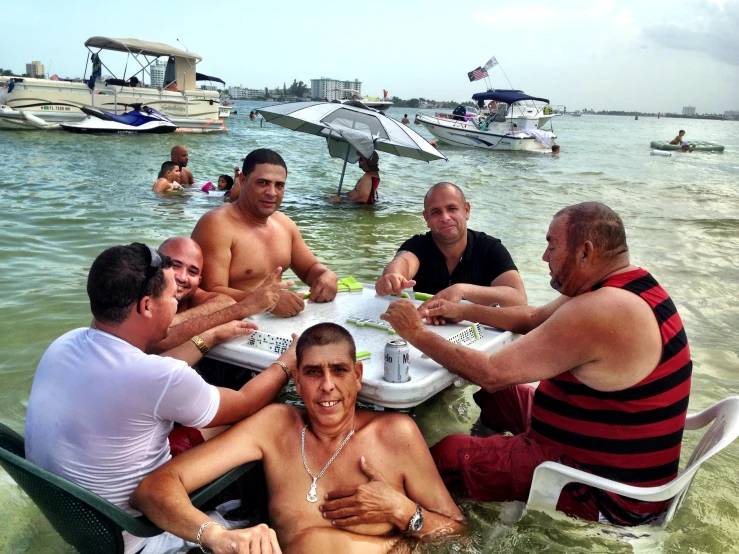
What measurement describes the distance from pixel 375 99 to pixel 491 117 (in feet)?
49.7

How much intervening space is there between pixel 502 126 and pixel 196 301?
96.1ft

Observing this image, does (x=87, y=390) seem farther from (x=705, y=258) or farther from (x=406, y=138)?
(x=705, y=258)

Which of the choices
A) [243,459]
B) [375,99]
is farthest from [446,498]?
[375,99]

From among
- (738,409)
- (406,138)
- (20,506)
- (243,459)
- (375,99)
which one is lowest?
(20,506)

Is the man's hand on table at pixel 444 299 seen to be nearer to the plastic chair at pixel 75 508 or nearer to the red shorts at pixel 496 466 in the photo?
the red shorts at pixel 496 466

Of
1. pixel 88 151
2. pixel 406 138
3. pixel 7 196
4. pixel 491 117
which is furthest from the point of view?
pixel 491 117

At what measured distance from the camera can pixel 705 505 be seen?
126 inches

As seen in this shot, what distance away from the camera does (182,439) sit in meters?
2.71

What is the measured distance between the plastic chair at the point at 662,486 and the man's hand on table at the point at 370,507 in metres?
0.56

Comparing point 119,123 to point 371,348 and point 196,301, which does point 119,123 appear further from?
point 371,348

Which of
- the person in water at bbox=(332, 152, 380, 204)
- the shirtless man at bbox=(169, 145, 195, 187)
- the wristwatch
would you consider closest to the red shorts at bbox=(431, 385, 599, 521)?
the wristwatch

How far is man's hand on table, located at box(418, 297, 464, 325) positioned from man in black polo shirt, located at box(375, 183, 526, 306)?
0.57m

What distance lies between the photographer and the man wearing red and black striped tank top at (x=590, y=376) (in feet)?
7.66

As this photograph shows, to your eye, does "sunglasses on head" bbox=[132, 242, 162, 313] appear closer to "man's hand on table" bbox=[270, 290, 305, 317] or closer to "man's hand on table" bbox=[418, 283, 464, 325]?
"man's hand on table" bbox=[270, 290, 305, 317]
